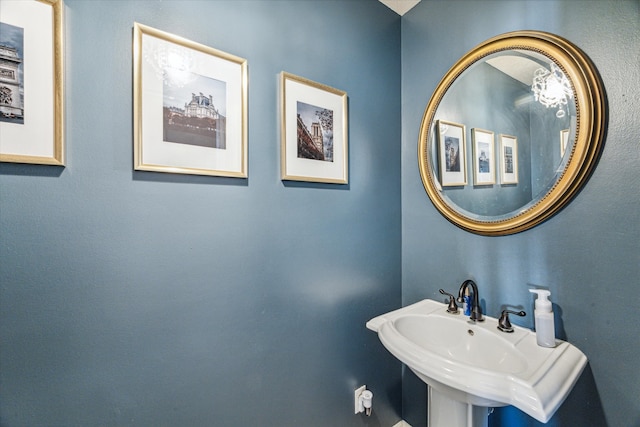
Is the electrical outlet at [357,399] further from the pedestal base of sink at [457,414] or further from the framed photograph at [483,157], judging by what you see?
the framed photograph at [483,157]

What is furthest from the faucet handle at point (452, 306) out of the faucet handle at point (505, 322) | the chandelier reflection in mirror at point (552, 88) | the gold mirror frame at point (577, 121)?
the chandelier reflection in mirror at point (552, 88)

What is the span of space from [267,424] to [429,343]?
2.48 ft

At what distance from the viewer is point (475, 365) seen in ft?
3.12

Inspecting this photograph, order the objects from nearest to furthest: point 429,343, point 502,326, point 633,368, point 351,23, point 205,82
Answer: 1. point 633,368
2. point 205,82
3. point 502,326
4. point 429,343
5. point 351,23

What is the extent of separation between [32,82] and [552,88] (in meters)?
1.68

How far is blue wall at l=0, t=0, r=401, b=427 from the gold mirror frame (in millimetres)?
498

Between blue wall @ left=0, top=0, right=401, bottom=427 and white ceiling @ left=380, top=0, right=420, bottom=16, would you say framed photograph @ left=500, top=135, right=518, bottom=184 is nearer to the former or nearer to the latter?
blue wall @ left=0, top=0, right=401, bottom=427

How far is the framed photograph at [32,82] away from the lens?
73 cm

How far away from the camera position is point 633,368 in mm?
893

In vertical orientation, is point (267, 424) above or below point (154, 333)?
below

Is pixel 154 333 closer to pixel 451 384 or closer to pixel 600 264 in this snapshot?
pixel 451 384

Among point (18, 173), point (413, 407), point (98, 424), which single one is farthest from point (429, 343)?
point (18, 173)

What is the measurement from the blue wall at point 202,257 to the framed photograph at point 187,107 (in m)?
0.04

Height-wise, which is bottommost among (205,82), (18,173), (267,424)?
(267,424)
